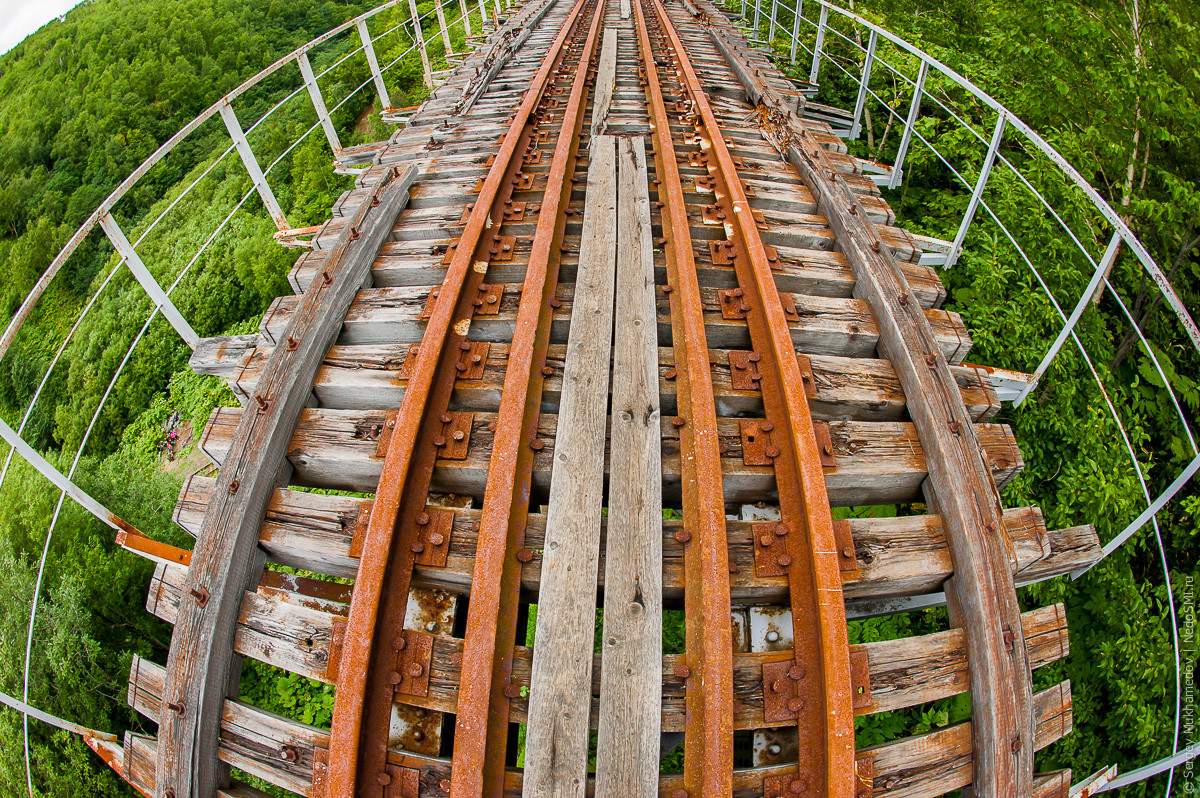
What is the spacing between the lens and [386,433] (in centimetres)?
252

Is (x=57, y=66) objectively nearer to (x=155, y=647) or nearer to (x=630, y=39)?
(x=630, y=39)

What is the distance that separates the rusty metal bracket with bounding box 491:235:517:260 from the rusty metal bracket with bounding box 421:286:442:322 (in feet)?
1.52

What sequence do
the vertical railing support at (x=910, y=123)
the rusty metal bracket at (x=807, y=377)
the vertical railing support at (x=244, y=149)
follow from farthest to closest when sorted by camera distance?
1. the vertical railing support at (x=910, y=123)
2. the vertical railing support at (x=244, y=149)
3. the rusty metal bracket at (x=807, y=377)

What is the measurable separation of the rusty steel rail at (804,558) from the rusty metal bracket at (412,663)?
1.23 meters

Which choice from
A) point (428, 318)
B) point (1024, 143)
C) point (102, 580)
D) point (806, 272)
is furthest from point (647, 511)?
point (1024, 143)

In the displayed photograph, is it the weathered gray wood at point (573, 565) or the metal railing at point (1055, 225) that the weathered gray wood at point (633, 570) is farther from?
the metal railing at point (1055, 225)

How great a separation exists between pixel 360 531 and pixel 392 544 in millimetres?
214

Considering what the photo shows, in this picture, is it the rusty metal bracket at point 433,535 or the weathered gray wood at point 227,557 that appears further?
the rusty metal bracket at point 433,535

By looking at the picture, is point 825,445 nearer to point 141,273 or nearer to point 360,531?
point 360,531

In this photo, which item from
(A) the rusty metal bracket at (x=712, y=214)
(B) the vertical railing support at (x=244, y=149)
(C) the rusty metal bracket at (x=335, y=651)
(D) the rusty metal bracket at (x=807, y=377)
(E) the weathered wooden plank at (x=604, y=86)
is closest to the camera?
(C) the rusty metal bracket at (x=335, y=651)

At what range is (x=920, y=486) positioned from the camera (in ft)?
8.26

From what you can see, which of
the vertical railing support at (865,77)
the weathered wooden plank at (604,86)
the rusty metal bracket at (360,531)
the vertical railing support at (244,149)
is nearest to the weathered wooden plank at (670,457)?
the rusty metal bracket at (360,531)

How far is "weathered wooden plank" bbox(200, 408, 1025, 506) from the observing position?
240 cm

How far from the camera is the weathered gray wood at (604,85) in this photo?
503 centimetres
